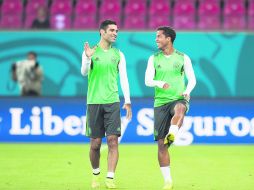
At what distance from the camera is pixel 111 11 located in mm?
20750

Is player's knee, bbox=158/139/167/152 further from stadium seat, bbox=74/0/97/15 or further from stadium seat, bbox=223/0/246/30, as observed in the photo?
stadium seat, bbox=74/0/97/15

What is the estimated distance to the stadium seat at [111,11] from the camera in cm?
2072

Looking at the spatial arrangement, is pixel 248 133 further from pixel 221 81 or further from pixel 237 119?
pixel 221 81

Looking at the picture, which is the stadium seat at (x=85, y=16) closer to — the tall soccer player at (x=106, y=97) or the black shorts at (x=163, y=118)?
the tall soccer player at (x=106, y=97)

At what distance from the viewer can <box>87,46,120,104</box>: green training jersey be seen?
10141 mm

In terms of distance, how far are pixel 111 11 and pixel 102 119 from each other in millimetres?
10766

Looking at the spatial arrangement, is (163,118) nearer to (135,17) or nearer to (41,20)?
(41,20)

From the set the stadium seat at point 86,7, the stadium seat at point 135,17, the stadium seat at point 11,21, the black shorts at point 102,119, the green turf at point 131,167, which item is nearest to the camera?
the black shorts at point 102,119

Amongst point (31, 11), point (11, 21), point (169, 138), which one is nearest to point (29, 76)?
point (11, 21)

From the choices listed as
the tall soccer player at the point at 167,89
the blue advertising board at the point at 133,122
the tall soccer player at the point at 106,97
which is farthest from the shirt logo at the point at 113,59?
the blue advertising board at the point at 133,122

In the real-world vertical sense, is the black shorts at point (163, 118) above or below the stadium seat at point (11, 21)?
below

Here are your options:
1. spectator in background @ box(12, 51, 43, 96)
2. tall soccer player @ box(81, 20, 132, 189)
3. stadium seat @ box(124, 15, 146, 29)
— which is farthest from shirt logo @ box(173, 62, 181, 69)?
stadium seat @ box(124, 15, 146, 29)

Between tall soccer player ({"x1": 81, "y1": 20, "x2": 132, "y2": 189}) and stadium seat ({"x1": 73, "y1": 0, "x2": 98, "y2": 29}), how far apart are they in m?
10.5

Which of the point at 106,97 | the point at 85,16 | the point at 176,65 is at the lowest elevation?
the point at 106,97
